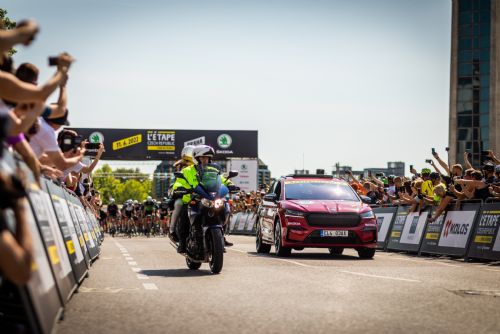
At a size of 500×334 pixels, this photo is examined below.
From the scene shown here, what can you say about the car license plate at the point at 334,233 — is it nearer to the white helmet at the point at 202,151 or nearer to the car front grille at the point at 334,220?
the car front grille at the point at 334,220

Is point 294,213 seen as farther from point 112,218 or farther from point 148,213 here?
point 112,218

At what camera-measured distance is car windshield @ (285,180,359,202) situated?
19453mm

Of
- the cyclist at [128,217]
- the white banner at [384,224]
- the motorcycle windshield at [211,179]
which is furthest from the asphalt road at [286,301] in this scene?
the cyclist at [128,217]

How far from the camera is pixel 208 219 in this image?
12820 mm

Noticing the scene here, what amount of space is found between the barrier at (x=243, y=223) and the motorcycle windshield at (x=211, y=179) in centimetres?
2915

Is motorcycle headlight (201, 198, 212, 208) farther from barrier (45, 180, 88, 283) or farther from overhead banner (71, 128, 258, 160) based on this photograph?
overhead banner (71, 128, 258, 160)

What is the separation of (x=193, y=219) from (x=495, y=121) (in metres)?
64.6

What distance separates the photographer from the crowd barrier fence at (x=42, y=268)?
17.8ft

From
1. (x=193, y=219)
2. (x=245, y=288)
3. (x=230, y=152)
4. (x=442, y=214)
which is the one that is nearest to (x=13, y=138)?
(x=245, y=288)

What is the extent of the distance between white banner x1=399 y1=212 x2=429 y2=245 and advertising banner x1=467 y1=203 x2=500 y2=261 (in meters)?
2.97

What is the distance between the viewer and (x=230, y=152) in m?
68.4

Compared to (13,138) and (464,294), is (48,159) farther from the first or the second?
(464,294)

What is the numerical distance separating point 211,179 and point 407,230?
9550 mm

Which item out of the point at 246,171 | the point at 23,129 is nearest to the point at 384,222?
the point at 23,129
